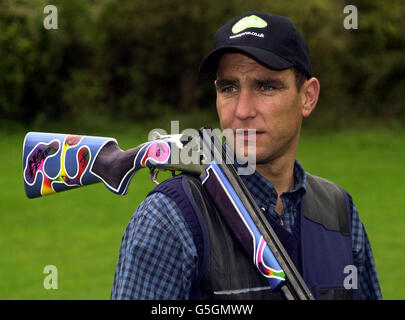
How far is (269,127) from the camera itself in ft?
10.5

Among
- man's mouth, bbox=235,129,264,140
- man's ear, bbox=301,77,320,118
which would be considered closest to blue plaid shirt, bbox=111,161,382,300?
man's mouth, bbox=235,129,264,140

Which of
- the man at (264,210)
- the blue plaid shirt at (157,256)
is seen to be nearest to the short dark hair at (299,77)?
the man at (264,210)

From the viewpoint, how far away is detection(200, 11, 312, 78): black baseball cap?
3.09 meters

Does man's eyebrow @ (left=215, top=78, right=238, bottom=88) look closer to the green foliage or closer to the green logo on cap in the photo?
the green logo on cap

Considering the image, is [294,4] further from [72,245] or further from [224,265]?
[224,265]

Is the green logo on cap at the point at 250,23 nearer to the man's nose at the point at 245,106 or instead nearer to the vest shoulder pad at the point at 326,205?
the man's nose at the point at 245,106

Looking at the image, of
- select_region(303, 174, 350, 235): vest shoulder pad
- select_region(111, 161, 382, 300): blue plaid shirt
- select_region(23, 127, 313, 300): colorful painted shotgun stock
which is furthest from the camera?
select_region(303, 174, 350, 235): vest shoulder pad

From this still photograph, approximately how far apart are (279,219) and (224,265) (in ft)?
1.65

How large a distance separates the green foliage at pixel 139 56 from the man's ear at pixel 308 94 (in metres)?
26.9

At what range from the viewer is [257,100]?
316 centimetres

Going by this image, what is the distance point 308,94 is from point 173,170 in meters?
0.73

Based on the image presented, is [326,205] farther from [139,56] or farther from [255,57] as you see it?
[139,56]

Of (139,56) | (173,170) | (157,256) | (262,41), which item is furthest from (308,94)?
(139,56)
